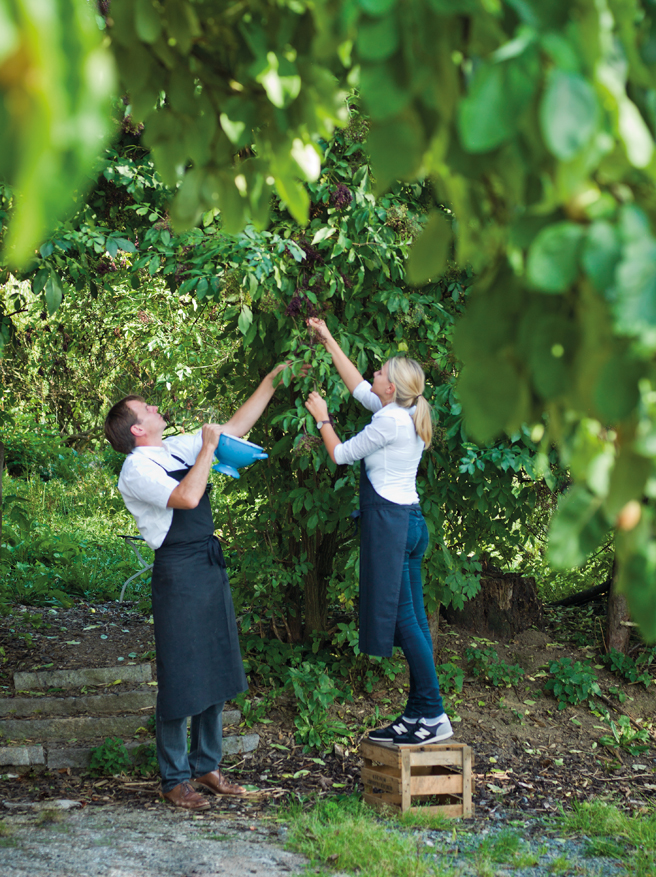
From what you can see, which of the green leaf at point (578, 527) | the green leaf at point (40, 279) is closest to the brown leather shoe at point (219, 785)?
the green leaf at point (40, 279)

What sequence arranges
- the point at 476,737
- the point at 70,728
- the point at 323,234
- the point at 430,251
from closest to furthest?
1. the point at 430,251
2. the point at 323,234
3. the point at 70,728
4. the point at 476,737

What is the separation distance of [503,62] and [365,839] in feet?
9.91

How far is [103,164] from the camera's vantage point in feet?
11.9

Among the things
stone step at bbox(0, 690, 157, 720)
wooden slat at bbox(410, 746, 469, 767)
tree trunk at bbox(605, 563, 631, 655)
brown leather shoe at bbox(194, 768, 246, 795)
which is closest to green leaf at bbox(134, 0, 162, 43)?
wooden slat at bbox(410, 746, 469, 767)

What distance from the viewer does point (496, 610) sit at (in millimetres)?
5496

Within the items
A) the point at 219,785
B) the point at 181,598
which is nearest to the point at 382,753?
the point at 219,785

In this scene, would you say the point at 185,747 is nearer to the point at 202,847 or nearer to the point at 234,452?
the point at 202,847

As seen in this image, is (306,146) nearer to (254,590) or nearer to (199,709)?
(199,709)

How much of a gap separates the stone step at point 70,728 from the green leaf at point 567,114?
433 cm

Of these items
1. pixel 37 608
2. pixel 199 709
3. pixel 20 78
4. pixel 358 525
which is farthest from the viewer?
pixel 37 608

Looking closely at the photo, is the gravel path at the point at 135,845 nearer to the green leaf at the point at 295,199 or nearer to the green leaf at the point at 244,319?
the green leaf at the point at 244,319

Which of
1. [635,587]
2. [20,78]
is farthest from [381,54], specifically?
[635,587]

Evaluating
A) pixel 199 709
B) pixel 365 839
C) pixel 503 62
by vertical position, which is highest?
pixel 503 62

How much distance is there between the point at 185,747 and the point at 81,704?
135 centimetres
